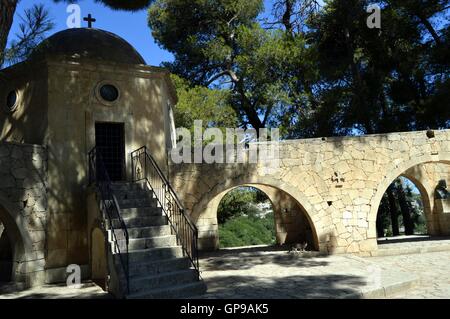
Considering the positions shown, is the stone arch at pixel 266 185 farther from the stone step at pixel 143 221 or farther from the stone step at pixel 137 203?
the stone step at pixel 143 221

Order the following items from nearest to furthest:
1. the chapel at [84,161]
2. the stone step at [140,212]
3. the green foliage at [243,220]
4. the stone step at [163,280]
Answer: the stone step at [163,280] < the chapel at [84,161] < the stone step at [140,212] < the green foliage at [243,220]

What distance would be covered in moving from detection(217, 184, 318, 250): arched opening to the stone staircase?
15.7 feet

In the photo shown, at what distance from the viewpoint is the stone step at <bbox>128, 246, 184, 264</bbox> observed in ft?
21.6

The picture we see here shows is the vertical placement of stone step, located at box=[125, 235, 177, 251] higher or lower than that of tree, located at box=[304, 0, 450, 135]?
lower

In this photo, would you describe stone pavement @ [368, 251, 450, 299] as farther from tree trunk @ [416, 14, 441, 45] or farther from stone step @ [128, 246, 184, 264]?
tree trunk @ [416, 14, 441, 45]

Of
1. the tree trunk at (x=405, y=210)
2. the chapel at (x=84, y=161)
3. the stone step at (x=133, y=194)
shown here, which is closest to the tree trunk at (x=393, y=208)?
the tree trunk at (x=405, y=210)

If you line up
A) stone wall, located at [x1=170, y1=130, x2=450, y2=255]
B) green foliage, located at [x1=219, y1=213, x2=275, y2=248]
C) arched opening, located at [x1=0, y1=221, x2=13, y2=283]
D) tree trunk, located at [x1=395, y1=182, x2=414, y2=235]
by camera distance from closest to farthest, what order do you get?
arched opening, located at [x1=0, y1=221, x2=13, y2=283], stone wall, located at [x1=170, y1=130, x2=450, y2=255], tree trunk, located at [x1=395, y1=182, x2=414, y2=235], green foliage, located at [x1=219, y1=213, x2=275, y2=248]

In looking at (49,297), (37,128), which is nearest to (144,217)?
(49,297)

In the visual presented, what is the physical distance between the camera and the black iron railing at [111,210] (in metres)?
6.27

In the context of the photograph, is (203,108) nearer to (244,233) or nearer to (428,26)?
(428,26)

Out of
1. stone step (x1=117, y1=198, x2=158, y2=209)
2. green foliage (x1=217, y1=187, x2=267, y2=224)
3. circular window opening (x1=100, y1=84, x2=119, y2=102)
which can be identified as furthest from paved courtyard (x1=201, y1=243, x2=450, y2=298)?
green foliage (x1=217, y1=187, x2=267, y2=224)

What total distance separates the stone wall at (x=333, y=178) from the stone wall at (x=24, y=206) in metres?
3.50

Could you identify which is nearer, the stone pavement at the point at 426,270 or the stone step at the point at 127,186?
the stone pavement at the point at 426,270

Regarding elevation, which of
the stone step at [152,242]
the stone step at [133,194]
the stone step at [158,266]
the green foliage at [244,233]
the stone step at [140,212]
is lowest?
the green foliage at [244,233]
